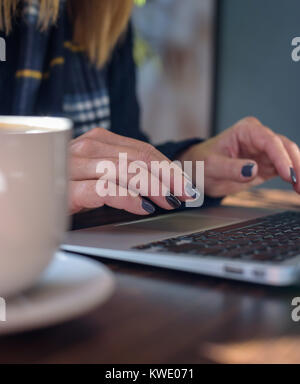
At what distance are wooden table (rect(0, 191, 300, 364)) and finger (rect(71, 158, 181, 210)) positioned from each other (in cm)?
14

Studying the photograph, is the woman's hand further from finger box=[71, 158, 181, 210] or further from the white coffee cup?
the white coffee cup

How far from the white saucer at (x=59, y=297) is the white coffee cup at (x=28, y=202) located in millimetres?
10

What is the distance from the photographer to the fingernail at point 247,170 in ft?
1.90

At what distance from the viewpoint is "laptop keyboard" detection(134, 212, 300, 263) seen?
0.32m

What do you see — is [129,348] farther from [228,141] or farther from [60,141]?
[228,141]

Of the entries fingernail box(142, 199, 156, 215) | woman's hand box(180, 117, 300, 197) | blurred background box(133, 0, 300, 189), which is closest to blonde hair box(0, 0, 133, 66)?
woman's hand box(180, 117, 300, 197)

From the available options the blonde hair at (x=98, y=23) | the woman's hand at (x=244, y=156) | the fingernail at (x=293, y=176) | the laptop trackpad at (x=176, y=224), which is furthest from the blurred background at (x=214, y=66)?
the laptop trackpad at (x=176, y=224)

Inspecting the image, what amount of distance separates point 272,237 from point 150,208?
12cm

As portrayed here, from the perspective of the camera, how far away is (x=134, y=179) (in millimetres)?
449

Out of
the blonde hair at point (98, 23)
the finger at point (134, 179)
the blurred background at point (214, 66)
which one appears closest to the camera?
the finger at point (134, 179)

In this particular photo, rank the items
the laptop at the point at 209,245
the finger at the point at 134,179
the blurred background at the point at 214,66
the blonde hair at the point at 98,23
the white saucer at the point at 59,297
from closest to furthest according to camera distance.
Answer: the white saucer at the point at 59,297, the laptop at the point at 209,245, the finger at the point at 134,179, the blonde hair at the point at 98,23, the blurred background at the point at 214,66

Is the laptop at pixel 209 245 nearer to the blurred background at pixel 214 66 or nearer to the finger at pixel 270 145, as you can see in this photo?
the finger at pixel 270 145

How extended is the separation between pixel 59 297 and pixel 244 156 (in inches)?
22.7

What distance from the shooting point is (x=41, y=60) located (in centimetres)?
95
